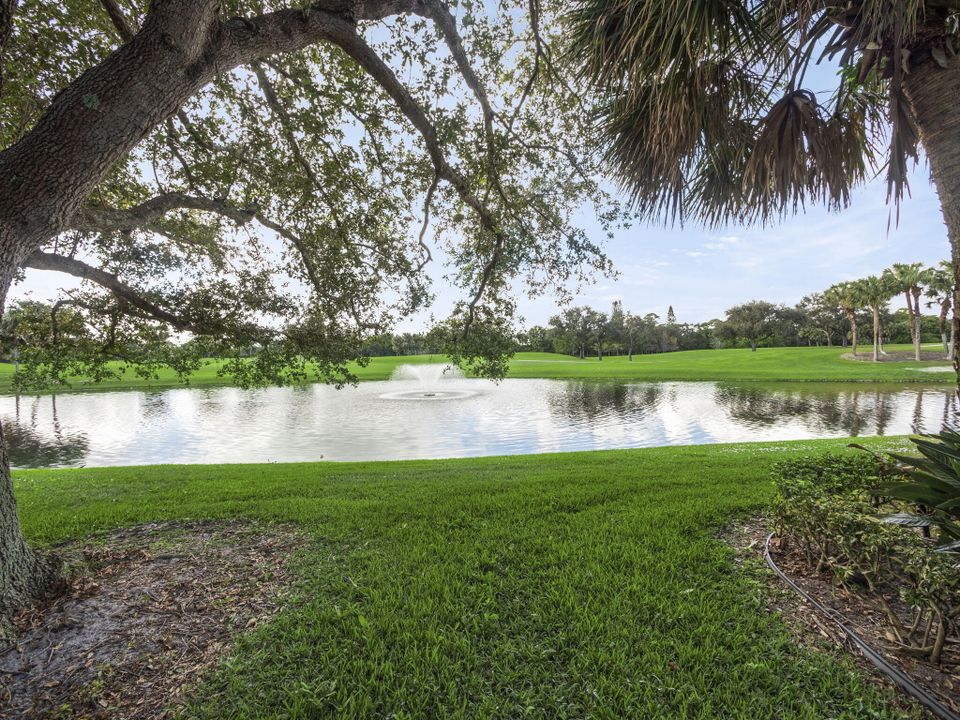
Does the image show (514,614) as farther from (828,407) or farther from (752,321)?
(752,321)

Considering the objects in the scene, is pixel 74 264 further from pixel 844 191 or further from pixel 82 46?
pixel 844 191

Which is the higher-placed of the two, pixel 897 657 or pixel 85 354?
pixel 85 354

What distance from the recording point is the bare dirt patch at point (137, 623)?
6.42 feet

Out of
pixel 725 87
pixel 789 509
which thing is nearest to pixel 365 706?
pixel 789 509

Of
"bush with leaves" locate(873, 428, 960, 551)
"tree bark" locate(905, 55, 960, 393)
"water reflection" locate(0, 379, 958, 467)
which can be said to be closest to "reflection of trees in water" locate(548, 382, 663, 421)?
"water reflection" locate(0, 379, 958, 467)

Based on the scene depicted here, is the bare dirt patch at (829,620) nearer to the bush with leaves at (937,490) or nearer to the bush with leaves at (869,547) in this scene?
the bush with leaves at (869,547)

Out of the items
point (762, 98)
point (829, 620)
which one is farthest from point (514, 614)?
point (762, 98)

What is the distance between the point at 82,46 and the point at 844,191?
794 cm

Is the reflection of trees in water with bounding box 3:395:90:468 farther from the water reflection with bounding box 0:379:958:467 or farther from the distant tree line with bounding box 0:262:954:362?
the distant tree line with bounding box 0:262:954:362

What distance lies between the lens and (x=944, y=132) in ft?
8.38

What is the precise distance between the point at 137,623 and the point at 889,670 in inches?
168

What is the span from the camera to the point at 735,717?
1808 millimetres

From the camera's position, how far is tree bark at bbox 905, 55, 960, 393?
8.14ft

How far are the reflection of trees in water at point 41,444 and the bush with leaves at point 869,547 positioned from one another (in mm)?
13137
